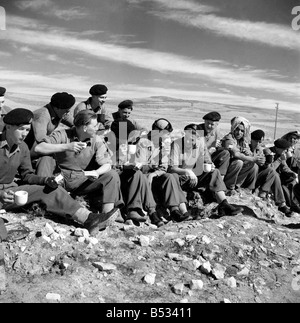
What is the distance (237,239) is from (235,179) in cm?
190

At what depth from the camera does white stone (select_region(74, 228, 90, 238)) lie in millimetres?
4631

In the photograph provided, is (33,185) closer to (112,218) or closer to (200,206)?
(112,218)

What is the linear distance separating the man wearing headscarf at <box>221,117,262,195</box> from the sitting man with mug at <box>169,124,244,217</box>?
25.8 inches

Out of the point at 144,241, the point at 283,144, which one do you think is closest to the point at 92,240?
the point at 144,241

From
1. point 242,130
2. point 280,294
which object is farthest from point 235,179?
point 280,294

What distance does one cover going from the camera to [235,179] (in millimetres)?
7039

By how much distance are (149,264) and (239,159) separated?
10.9 feet

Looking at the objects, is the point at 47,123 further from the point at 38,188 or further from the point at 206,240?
the point at 206,240

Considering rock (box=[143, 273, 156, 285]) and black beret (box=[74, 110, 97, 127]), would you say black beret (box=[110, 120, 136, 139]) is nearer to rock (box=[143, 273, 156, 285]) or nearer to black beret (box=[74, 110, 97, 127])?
black beret (box=[74, 110, 97, 127])

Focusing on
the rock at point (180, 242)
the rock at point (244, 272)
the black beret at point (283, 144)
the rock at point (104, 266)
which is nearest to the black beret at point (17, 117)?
the rock at point (104, 266)

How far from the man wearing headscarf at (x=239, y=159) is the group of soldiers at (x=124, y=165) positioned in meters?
0.02

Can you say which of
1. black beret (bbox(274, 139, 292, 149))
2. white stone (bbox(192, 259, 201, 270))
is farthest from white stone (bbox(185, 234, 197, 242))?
black beret (bbox(274, 139, 292, 149))

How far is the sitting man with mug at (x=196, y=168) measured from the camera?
6105 millimetres
